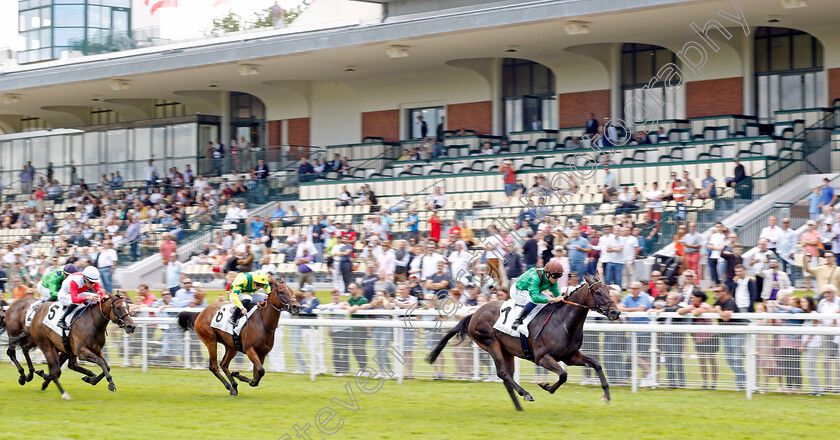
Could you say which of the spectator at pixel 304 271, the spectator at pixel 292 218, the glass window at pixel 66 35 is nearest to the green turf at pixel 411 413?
the spectator at pixel 304 271

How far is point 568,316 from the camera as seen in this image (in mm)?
9234

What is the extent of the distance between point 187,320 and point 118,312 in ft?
3.64

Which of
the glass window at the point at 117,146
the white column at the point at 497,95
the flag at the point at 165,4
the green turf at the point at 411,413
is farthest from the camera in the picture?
the flag at the point at 165,4

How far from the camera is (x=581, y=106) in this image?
2403 centimetres

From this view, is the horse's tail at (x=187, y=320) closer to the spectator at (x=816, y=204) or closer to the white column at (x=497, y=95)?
the spectator at (x=816, y=204)

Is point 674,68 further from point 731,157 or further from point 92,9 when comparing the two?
point 92,9

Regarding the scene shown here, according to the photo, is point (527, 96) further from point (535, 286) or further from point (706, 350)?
point (535, 286)

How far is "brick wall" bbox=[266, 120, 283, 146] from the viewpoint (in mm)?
29578

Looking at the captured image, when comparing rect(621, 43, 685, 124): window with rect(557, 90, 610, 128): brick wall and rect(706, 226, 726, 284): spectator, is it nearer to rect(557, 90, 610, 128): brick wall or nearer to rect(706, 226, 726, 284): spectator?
rect(557, 90, 610, 128): brick wall

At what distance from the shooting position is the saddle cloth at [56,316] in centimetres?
1109

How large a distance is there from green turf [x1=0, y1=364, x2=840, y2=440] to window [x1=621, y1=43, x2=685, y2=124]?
12.8m

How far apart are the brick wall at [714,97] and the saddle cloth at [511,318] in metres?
13.4

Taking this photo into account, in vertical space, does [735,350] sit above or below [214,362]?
above

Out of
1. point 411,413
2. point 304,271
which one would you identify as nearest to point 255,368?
point 411,413
